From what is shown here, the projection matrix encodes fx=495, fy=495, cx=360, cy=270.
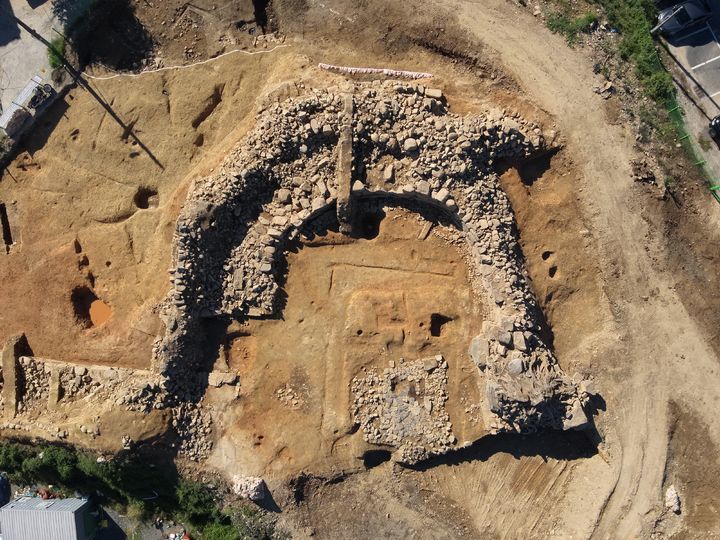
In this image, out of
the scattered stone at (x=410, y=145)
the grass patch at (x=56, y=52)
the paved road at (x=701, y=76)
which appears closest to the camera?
the scattered stone at (x=410, y=145)

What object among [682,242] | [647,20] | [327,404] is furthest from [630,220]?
[327,404]

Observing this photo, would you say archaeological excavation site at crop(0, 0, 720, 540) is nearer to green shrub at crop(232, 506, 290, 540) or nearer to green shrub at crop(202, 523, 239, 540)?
green shrub at crop(232, 506, 290, 540)

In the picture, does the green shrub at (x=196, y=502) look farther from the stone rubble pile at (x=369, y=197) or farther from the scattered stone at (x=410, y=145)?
the scattered stone at (x=410, y=145)

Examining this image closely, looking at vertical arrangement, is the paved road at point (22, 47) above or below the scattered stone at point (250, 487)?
above

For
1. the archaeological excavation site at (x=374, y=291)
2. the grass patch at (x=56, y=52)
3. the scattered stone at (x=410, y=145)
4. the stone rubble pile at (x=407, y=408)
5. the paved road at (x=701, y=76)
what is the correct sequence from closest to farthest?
the scattered stone at (x=410, y=145) → the archaeological excavation site at (x=374, y=291) → the stone rubble pile at (x=407, y=408) → the paved road at (x=701, y=76) → the grass patch at (x=56, y=52)

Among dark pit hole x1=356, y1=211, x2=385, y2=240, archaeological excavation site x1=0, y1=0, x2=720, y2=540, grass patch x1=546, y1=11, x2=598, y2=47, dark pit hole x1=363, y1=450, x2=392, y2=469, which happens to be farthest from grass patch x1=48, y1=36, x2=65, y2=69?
dark pit hole x1=363, y1=450, x2=392, y2=469

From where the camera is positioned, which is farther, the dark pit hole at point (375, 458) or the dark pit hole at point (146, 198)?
the dark pit hole at point (146, 198)

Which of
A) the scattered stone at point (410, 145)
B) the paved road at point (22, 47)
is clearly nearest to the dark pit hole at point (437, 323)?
the scattered stone at point (410, 145)

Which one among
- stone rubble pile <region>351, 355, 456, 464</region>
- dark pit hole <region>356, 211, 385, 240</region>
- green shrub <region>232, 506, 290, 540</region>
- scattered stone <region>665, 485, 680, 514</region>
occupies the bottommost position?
scattered stone <region>665, 485, 680, 514</region>
